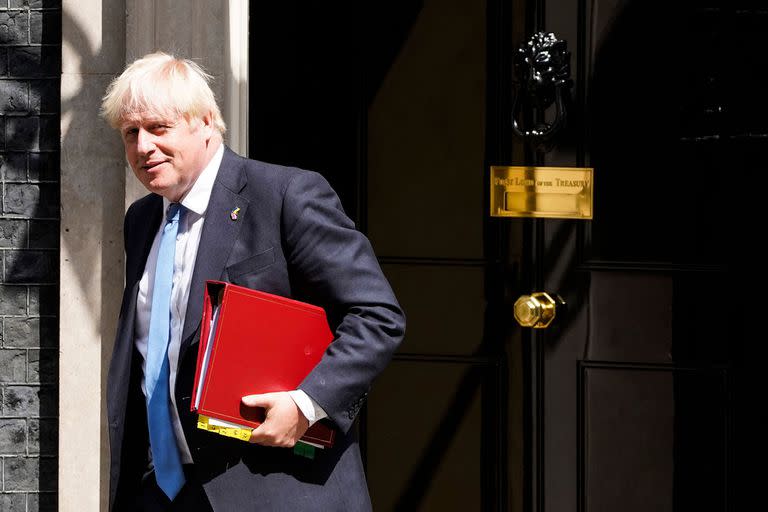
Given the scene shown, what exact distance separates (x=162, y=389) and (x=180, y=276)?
10.1 inches

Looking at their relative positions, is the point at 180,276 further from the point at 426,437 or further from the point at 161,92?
the point at 426,437

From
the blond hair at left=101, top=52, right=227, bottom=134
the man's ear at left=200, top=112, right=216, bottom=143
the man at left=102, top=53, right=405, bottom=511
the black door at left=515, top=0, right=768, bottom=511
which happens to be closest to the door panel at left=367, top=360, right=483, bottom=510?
the black door at left=515, top=0, right=768, bottom=511

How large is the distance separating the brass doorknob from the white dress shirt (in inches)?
63.4

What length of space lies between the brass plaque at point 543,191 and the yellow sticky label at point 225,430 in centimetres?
186

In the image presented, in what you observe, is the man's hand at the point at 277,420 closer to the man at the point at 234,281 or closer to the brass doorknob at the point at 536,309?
the man at the point at 234,281

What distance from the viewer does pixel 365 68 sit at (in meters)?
3.88

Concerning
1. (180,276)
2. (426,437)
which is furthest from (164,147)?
(426,437)

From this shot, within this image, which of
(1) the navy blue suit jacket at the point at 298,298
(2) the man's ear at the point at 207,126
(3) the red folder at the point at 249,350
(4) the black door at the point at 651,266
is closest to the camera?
(3) the red folder at the point at 249,350

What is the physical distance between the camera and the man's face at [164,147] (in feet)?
7.63

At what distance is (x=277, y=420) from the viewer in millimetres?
2176

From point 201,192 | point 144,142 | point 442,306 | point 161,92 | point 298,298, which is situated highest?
point 161,92

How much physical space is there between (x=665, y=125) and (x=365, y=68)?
110 cm

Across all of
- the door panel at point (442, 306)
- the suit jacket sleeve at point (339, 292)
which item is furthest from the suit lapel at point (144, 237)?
the door panel at point (442, 306)

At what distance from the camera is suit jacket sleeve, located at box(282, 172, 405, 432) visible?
2.24 meters
